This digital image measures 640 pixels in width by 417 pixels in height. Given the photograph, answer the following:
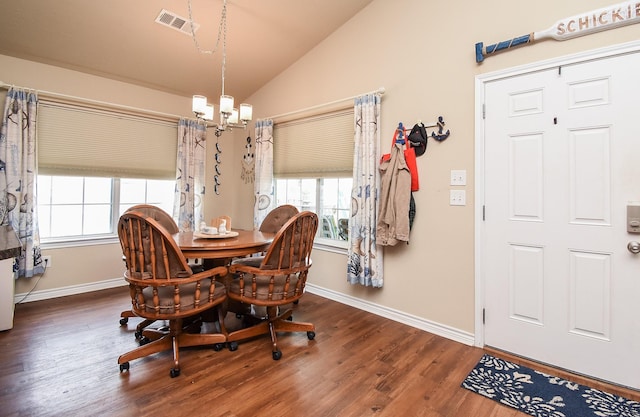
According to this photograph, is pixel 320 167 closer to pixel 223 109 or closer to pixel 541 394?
pixel 223 109

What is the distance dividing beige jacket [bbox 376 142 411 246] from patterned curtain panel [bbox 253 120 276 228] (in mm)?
1738

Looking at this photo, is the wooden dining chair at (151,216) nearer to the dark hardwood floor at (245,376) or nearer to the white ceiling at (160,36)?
the dark hardwood floor at (245,376)

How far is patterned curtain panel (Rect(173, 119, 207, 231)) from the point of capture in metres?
4.04

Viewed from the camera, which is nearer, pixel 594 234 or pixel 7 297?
pixel 594 234

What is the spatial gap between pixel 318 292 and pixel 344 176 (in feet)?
4.60

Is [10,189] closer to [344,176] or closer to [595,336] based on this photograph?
[344,176]

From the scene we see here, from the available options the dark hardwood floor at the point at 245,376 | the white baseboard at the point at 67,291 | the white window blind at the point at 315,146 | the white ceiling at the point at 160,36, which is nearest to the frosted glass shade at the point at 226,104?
the white ceiling at the point at 160,36

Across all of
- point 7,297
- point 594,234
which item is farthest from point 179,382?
point 594,234

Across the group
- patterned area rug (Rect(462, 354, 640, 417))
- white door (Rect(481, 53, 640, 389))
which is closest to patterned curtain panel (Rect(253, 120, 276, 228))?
white door (Rect(481, 53, 640, 389))

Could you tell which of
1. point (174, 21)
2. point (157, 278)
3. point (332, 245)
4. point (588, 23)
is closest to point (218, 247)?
point (157, 278)

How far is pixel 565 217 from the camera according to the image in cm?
206

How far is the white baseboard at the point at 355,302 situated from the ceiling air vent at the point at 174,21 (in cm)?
292

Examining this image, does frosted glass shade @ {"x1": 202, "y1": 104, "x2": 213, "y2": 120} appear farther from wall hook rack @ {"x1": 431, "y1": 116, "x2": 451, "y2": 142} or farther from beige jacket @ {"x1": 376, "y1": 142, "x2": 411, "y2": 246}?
wall hook rack @ {"x1": 431, "y1": 116, "x2": 451, "y2": 142}

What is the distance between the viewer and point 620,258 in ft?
6.18
